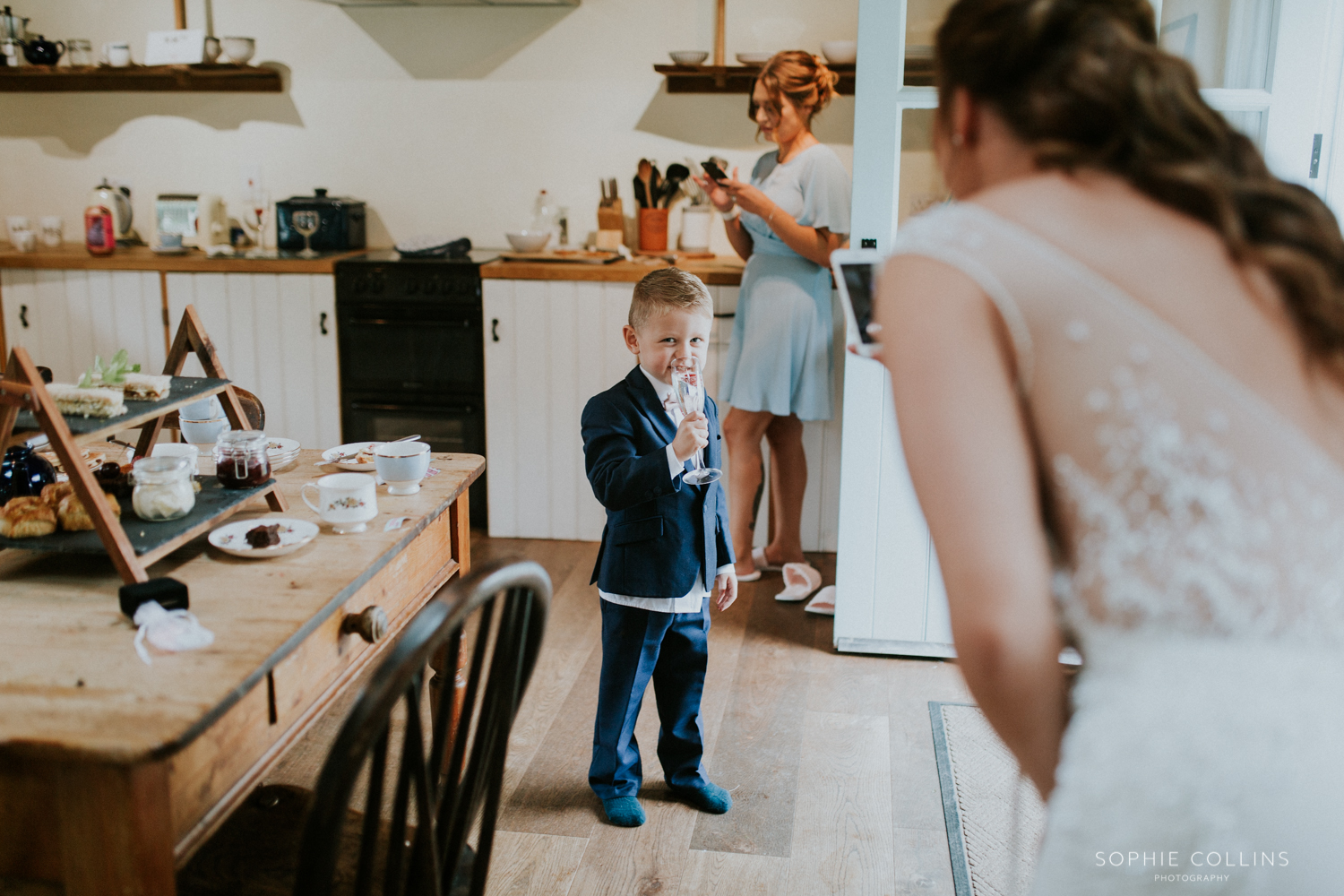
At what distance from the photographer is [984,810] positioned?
207 cm

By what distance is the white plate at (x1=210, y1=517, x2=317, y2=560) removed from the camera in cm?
141

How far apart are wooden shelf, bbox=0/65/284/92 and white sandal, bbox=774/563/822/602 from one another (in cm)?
265

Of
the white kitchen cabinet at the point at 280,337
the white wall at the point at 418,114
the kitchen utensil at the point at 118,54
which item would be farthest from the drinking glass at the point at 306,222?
the kitchen utensil at the point at 118,54

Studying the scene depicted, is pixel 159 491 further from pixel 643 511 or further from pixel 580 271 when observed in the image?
pixel 580 271

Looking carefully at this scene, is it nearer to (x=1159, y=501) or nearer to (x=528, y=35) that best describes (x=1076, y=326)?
(x=1159, y=501)

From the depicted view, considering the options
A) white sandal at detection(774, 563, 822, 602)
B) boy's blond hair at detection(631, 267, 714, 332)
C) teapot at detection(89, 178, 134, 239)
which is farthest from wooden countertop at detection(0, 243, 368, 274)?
boy's blond hair at detection(631, 267, 714, 332)

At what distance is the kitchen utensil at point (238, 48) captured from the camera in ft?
12.8

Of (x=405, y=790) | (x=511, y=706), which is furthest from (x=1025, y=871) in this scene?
(x=405, y=790)

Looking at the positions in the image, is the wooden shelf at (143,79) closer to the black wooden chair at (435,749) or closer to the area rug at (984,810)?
the area rug at (984,810)

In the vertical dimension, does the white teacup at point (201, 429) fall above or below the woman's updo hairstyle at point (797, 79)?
below

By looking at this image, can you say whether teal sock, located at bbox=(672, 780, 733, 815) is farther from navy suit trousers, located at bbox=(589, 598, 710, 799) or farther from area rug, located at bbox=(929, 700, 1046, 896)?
area rug, located at bbox=(929, 700, 1046, 896)

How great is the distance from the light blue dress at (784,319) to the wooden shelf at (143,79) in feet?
6.82

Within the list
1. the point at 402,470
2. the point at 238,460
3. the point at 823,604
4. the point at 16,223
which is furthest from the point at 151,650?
the point at 16,223

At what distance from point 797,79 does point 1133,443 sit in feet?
7.96
